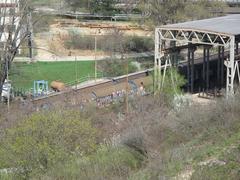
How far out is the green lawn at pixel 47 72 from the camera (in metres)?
40.9

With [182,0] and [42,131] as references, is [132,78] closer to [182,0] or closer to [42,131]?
[182,0]

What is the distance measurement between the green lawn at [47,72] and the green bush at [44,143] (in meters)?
22.8

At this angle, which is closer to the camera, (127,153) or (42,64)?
(127,153)

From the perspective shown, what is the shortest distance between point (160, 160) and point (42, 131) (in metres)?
3.43

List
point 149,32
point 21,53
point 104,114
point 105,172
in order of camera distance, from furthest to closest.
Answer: point 149,32
point 21,53
point 104,114
point 105,172

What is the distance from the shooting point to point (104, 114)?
25859mm

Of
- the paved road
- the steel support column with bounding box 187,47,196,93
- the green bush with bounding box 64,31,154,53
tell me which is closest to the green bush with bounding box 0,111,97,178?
the steel support column with bounding box 187,47,196,93

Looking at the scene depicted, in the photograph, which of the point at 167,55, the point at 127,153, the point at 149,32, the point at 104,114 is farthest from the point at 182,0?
the point at 127,153

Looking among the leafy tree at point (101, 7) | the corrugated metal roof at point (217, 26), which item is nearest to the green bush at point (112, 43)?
the leafy tree at point (101, 7)

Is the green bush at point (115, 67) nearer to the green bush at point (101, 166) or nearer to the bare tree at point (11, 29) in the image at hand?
the bare tree at point (11, 29)

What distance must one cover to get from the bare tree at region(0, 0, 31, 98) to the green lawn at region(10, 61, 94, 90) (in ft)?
7.43

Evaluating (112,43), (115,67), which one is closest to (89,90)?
(115,67)

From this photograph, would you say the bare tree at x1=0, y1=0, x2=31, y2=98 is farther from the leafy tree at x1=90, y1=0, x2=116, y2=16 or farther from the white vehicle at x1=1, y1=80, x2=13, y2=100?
the leafy tree at x1=90, y1=0, x2=116, y2=16

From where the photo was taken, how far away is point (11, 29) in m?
35.7
